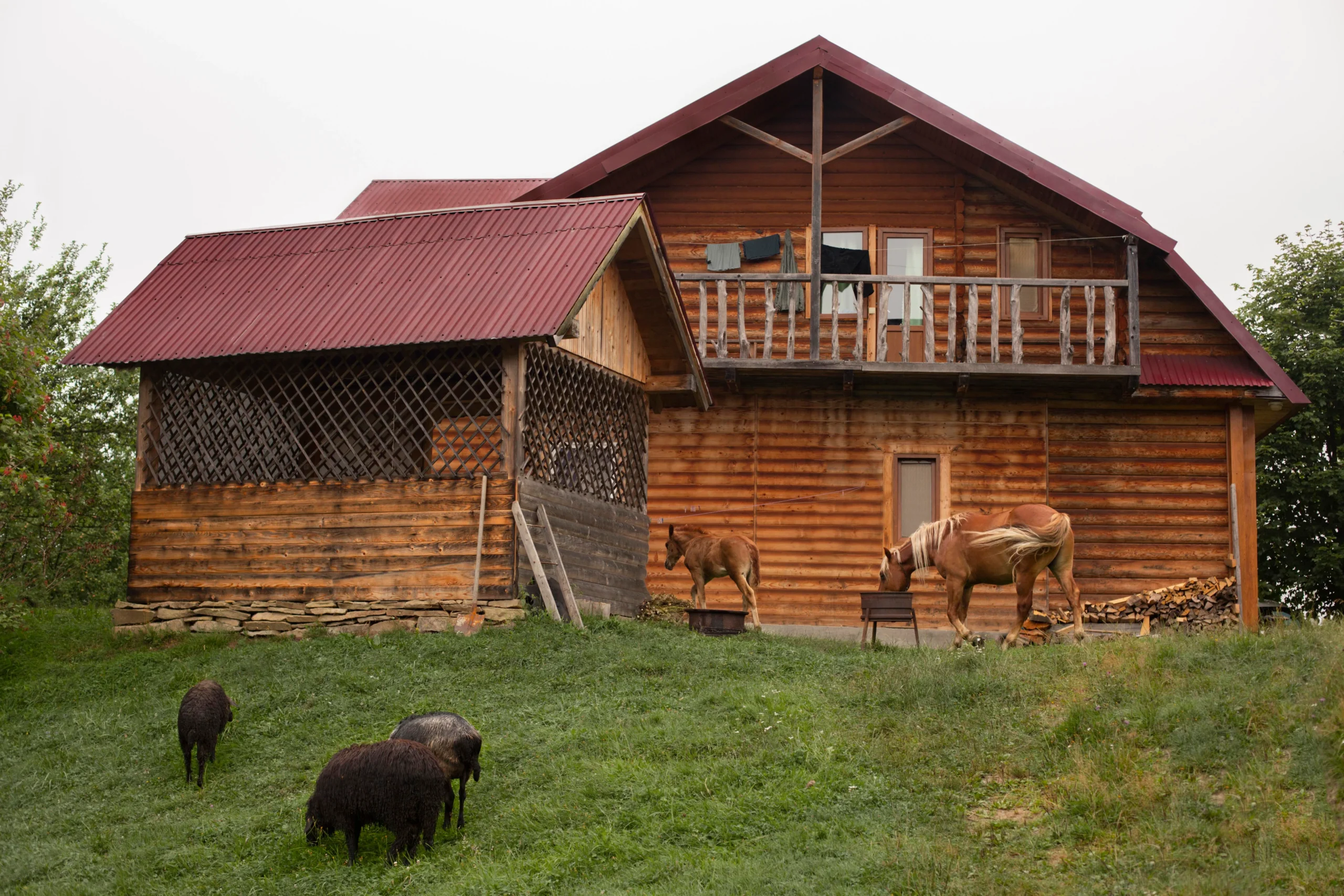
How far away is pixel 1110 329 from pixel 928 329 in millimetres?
2859

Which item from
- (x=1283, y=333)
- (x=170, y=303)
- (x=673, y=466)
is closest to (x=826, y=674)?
(x=673, y=466)

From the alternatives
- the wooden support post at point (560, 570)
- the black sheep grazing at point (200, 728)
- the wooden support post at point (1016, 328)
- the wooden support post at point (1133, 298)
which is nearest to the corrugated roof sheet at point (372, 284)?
the wooden support post at point (560, 570)

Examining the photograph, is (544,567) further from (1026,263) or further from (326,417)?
(1026,263)

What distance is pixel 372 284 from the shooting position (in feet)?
62.8

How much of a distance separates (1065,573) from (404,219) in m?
10.7

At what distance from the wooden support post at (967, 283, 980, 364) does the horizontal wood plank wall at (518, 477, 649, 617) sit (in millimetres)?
5765

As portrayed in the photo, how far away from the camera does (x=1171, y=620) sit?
2184 cm

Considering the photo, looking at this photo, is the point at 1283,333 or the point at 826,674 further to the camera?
the point at 1283,333

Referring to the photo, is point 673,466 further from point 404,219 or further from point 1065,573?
point 1065,573

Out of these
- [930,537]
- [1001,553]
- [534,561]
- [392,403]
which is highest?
[392,403]

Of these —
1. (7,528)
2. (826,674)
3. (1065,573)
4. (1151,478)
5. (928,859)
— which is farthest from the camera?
(7,528)

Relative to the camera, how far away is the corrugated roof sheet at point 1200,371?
22.2 meters

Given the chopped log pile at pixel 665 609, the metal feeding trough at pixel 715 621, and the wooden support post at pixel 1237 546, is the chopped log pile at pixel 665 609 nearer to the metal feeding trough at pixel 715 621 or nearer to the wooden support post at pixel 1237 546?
the metal feeding trough at pixel 715 621

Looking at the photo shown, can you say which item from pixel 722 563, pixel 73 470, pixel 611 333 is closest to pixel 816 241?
pixel 611 333
